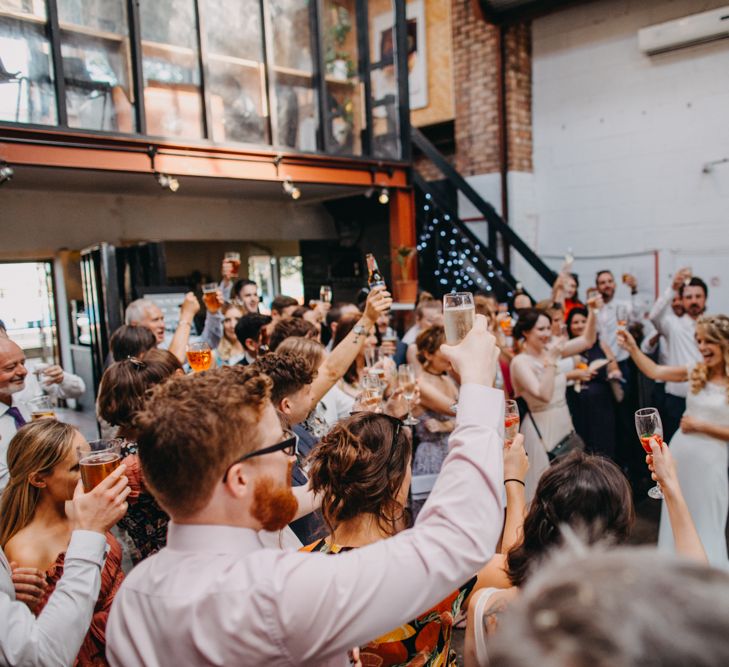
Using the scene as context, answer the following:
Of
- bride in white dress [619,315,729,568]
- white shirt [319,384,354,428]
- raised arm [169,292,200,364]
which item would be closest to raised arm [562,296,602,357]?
bride in white dress [619,315,729,568]

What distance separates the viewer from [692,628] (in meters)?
0.47

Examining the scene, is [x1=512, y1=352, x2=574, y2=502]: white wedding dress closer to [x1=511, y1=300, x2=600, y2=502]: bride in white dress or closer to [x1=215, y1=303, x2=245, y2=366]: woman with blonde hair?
[x1=511, y1=300, x2=600, y2=502]: bride in white dress

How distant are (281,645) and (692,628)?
21.4 inches

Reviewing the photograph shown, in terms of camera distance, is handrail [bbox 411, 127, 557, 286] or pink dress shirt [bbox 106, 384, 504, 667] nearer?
pink dress shirt [bbox 106, 384, 504, 667]

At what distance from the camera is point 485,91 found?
8.06 meters

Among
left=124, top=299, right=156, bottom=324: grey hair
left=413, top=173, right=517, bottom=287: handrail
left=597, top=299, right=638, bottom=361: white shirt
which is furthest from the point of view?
left=413, top=173, right=517, bottom=287: handrail

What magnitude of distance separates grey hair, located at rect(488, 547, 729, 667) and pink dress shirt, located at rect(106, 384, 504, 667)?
305 mm

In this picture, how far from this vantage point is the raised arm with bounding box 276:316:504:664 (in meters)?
0.81

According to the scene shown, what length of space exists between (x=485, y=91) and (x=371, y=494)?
7742mm

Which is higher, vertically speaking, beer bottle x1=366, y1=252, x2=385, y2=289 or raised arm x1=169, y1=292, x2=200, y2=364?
beer bottle x1=366, y1=252, x2=385, y2=289

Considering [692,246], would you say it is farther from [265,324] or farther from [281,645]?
[281,645]

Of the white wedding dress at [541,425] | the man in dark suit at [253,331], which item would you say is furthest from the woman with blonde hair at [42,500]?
the white wedding dress at [541,425]

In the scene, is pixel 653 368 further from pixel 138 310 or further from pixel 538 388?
pixel 138 310

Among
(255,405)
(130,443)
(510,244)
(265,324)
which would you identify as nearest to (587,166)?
(510,244)
